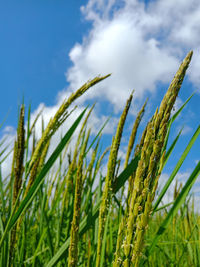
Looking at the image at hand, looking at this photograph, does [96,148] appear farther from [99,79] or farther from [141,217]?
[141,217]

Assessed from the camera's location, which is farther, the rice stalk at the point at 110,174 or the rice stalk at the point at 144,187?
the rice stalk at the point at 110,174

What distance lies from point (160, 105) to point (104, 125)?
0.78 m

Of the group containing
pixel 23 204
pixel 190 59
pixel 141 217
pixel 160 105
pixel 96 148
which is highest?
pixel 96 148

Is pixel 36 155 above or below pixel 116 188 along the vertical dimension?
above

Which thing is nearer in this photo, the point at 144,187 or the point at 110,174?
the point at 144,187

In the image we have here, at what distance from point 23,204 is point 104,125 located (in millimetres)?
601

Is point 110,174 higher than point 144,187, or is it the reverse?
point 110,174

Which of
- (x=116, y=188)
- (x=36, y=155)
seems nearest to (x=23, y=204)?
(x=36, y=155)

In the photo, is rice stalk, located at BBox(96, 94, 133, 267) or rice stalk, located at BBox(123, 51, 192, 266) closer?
rice stalk, located at BBox(123, 51, 192, 266)

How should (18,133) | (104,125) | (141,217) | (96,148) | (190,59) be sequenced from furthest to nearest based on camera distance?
(96,148)
(104,125)
(18,133)
(190,59)
(141,217)

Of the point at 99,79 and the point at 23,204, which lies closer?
the point at 23,204

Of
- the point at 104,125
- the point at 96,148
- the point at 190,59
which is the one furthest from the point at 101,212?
the point at 96,148

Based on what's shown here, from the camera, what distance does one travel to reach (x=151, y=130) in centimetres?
69

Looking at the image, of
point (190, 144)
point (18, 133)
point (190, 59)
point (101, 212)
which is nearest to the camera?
point (190, 59)
